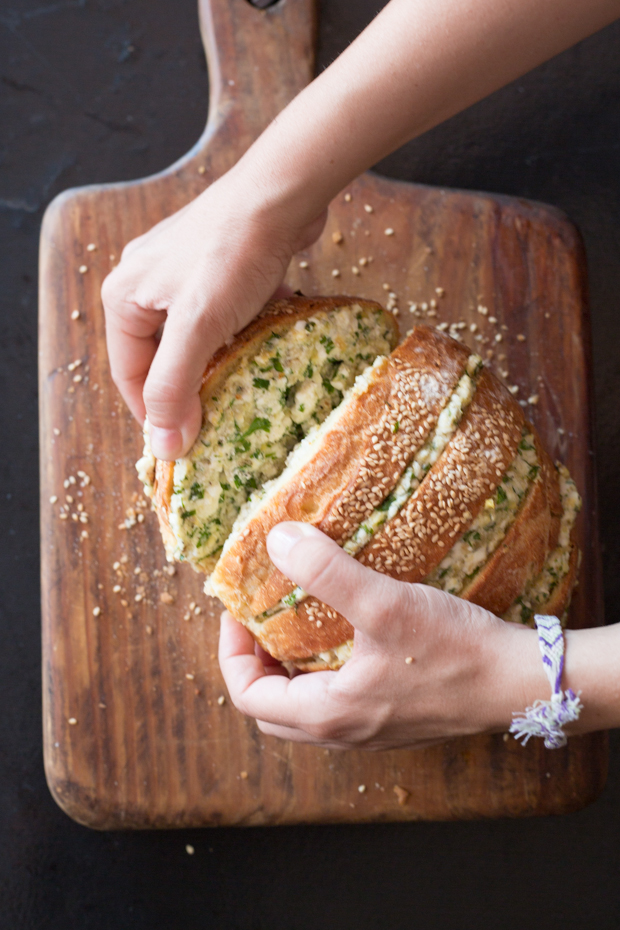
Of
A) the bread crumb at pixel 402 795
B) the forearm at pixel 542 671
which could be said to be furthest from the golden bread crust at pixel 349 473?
the bread crumb at pixel 402 795

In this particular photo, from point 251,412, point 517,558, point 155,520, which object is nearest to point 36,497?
point 155,520

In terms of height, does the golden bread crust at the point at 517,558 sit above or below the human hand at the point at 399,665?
above

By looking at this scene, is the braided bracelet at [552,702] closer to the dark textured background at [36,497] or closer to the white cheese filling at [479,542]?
the white cheese filling at [479,542]

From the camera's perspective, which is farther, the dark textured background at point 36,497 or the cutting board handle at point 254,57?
the dark textured background at point 36,497

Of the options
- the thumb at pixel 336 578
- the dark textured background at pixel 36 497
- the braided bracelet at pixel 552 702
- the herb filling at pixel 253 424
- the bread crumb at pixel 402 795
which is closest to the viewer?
the thumb at pixel 336 578

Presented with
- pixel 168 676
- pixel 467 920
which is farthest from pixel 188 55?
pixel 467 920

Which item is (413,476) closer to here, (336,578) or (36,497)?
(336,578)

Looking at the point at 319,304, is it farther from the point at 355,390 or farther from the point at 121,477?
the point at 121,477
